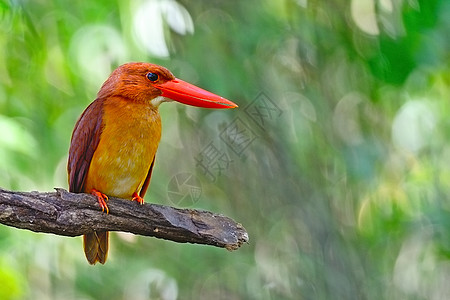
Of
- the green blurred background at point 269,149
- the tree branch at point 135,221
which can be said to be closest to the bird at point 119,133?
the tree branch at point 135,221

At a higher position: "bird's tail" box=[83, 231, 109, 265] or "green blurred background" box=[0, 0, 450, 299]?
"green blurred background" box=[0, 0, 450, 299]

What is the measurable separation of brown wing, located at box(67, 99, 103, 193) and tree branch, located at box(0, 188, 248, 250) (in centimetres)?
33

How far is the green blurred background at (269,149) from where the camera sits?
14.4 ft

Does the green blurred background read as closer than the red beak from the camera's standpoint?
No

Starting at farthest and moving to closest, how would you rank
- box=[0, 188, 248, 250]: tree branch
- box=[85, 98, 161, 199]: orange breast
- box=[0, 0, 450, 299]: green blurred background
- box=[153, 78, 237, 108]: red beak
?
1. box=[0, 0, 450, 299]: green blurred background
2. box=[85, 98, 161, 199]: orange breast
3. box=[153, 78, 237, 108]: red beak
4. box=[0, 188, 248, 250]: tree branch

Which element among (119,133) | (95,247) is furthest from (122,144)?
(95,247)

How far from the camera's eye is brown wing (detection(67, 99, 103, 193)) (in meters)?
2.90

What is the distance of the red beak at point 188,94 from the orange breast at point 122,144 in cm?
12

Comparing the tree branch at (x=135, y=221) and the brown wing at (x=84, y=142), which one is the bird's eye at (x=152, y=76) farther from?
the tree branch at (x=135, y=221)

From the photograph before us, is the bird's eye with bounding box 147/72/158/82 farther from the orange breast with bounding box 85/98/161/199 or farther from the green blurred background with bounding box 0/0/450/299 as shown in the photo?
the green blurred background with bounding box 0/0/450/299

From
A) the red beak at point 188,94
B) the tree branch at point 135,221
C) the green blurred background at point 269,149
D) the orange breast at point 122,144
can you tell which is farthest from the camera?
the green blurred background at point 269,149

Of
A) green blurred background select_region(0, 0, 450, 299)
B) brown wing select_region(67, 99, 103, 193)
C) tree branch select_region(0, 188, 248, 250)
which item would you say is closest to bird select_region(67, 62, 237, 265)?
brown wing select_region(67, 99, 103, 193)

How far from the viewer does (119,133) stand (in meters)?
2.90

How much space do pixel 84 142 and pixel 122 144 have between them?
16 centimetres
